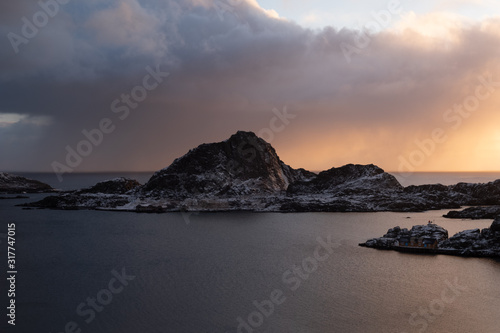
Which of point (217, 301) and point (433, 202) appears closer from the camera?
point (217, 301)

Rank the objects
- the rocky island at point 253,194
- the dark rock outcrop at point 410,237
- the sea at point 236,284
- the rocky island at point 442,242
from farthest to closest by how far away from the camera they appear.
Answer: the rocky island at point 253,194
the dark rock outcrop at point 410,237
the rocky island at point 442,242
the sea at point 236,284

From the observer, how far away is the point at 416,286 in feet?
202

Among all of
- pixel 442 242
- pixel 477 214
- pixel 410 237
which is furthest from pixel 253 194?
pixel 442 242

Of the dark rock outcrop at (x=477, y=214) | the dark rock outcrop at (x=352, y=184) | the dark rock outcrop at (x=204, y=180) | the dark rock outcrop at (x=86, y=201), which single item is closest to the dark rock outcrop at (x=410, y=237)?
the dark rock outcrop at (x=477, y=214)

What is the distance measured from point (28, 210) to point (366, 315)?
142 metres

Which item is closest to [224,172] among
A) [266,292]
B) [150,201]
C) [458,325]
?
[150,201]

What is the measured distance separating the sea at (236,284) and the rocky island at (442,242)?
10.8ft

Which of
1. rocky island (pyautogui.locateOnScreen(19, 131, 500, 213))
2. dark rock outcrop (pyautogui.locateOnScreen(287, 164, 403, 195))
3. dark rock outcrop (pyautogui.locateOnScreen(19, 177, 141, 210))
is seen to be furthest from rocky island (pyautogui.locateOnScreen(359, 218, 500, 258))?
dark rock outcrop (pyautogui.locateOnScreen(19, 177, 141, 210))

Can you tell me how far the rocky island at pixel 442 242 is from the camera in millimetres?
81312

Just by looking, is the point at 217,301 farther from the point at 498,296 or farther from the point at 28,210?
the point at 28,210

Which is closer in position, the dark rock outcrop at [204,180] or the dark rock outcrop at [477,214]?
the dark rock outcrop at [477,214]

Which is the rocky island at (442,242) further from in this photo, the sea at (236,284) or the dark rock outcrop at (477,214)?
the dark rock outcrop at (477,214)

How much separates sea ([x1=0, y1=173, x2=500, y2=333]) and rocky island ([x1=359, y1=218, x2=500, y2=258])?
330 cm

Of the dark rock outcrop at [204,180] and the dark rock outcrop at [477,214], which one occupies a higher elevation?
the dark rock outcrop at [204,180]
